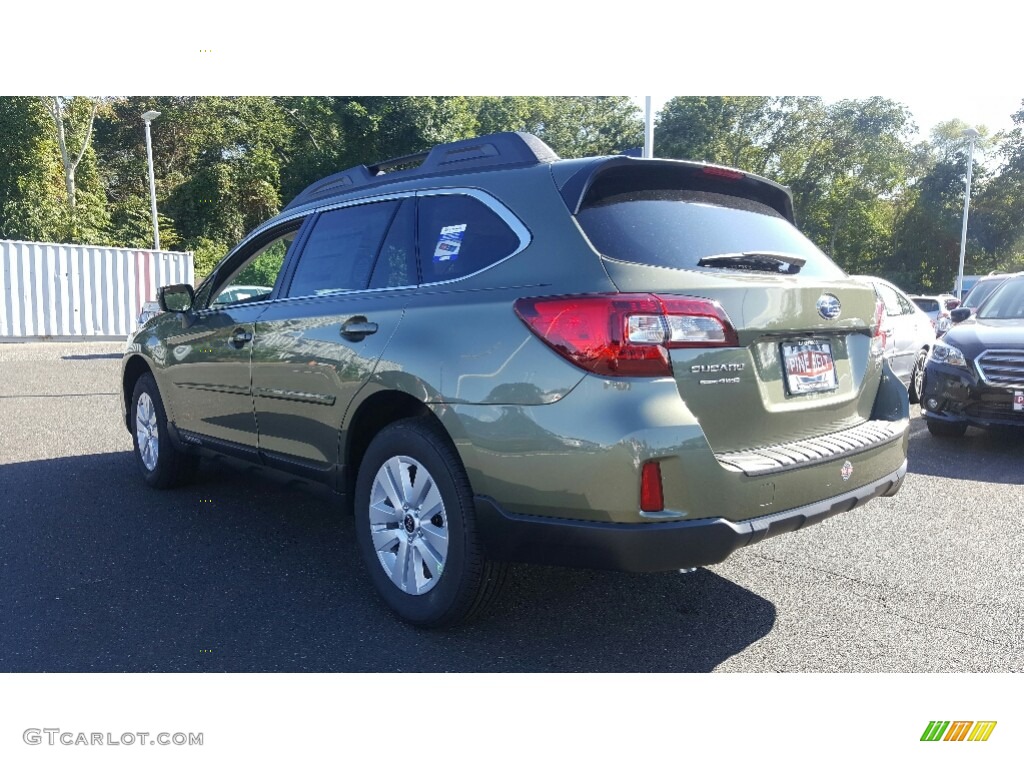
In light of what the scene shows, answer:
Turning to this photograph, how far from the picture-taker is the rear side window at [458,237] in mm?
3021

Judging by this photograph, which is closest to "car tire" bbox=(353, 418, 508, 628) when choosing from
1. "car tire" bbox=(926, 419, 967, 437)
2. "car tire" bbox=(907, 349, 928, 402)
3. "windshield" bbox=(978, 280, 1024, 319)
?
"car tire" bbox=(926, 419, 967, 437)

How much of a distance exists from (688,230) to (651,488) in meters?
1.04

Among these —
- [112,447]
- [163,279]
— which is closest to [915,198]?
[163,279]

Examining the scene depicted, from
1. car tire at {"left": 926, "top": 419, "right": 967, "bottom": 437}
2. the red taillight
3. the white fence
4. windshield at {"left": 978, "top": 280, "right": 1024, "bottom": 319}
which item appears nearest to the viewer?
the red taillight

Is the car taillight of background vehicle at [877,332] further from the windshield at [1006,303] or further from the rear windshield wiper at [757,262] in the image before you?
the windshield at [1006,303]

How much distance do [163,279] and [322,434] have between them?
18609 mm

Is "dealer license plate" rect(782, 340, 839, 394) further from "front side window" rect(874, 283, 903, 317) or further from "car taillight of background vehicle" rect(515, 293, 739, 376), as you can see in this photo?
"front side window" rect(874, 283, 903, 317)

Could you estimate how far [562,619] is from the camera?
10.8ft

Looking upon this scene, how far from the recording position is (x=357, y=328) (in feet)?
11.1

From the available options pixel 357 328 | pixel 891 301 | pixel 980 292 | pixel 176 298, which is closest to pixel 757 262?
pixel 357 328

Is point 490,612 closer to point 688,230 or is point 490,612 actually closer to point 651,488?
point 651,488

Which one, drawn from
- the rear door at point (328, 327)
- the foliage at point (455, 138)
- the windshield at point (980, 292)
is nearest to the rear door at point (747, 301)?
the rear door at point (328, 327)

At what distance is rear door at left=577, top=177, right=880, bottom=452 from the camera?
8.79 feet

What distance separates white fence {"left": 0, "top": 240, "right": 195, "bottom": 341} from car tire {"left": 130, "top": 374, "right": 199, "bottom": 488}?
12.3 meters
